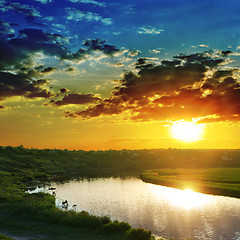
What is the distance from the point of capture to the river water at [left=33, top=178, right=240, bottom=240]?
4611 cm

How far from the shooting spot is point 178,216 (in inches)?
2227

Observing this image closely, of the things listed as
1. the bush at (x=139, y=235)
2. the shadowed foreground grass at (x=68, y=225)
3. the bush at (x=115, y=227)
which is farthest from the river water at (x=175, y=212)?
the bush at (x=139, y=235)

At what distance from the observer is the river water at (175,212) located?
151 feet

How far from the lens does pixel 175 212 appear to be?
2384 inches

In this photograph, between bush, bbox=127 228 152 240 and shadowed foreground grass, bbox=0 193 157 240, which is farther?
shadowed foreground grass, bbox=0 193 157 240

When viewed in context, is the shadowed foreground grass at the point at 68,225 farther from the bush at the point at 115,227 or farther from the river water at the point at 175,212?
the river water at the point at 175,212

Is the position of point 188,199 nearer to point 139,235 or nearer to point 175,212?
point 175,212

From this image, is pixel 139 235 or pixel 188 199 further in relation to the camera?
pixel 188 199

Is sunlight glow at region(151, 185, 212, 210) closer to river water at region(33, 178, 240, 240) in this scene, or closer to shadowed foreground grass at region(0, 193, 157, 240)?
river water at region(33, 178, 240, 240)

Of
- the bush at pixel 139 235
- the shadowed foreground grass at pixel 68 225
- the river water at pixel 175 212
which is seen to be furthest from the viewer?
the river water at pixel 175 212

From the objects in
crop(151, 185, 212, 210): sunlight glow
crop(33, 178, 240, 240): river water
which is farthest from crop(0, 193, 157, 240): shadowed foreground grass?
crop(151, 185, 212, 210): sunlight glow

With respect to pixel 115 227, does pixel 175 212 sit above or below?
below

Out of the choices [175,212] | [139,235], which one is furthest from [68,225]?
[175,212]

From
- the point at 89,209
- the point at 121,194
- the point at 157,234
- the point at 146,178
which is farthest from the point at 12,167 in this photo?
the point at 157,234
